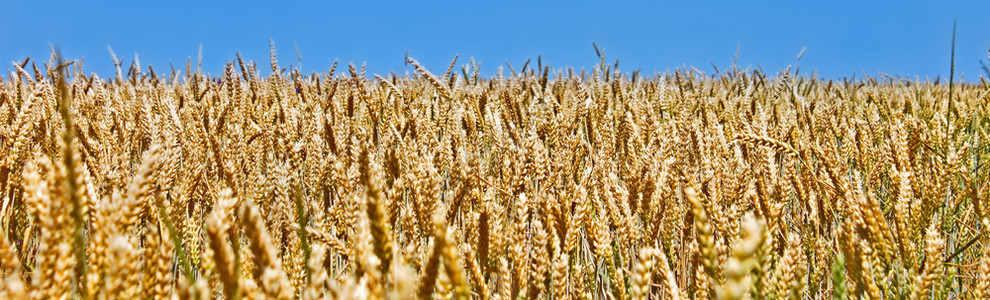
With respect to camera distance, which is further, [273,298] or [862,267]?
[862,267]

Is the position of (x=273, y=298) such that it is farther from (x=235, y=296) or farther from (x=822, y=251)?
(x=822, y=251)

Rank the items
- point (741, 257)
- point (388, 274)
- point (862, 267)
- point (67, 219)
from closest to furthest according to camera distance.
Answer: point (741, 257), point (67, 219), point (388, 274), point (862, 267)

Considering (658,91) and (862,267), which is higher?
(658,91)

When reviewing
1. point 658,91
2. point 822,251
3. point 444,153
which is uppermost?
point 658,91

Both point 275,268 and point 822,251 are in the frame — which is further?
point 822,251

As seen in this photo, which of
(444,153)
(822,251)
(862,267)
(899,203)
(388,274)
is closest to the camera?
(388,274)

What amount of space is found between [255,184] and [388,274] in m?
0.85

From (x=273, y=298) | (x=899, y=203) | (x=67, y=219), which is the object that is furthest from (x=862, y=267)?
(x=67, y=219)

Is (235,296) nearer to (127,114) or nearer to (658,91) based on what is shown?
(127,114)

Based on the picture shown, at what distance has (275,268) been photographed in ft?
1.59

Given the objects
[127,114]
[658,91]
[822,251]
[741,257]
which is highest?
[658,91]

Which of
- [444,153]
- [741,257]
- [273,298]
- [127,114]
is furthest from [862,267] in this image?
[127,114]

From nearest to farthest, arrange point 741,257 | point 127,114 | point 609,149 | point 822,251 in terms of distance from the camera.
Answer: point 741,257 → point 822,251 → point 609,149 → point 127,114

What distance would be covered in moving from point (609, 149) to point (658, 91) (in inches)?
62.2
